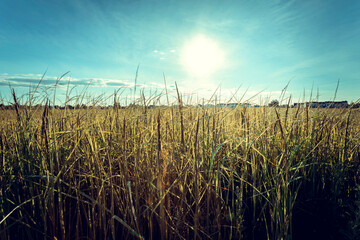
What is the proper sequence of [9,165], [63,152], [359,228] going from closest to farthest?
[359,228] < [9,165] < [63,152]

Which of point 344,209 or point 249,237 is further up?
point 344,209

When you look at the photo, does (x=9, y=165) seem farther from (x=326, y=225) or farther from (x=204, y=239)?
(x=326, y=225)

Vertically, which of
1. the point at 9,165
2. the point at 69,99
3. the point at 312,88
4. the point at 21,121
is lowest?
the point at 9,165

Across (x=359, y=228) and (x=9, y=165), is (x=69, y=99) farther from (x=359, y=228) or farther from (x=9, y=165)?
(x=359, y=228)

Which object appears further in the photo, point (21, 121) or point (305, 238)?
point (21, 121)

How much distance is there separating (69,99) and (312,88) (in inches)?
113

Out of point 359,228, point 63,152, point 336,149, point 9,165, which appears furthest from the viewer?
point 336,149

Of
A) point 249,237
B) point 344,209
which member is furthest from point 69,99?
point 344,209

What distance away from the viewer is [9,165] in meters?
1.50

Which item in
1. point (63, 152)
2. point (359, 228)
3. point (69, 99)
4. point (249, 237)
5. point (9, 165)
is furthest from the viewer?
point (69, 99)

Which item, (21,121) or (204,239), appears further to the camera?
(21,121)

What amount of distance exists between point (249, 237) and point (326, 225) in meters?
0.60

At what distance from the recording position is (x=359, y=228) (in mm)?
1192

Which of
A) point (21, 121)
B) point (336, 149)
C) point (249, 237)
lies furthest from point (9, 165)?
point (336, 149)
